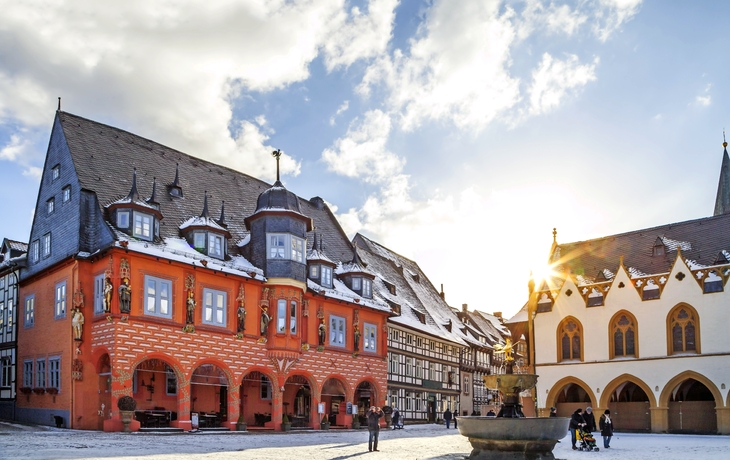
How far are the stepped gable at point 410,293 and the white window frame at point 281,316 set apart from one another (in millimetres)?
12592

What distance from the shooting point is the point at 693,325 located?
3903cm

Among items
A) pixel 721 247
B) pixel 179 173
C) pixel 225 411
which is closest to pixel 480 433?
pixel 225 411

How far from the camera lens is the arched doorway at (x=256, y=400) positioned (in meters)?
36.2

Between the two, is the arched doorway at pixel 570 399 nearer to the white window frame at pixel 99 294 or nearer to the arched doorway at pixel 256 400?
the arched doorway at pixel 256 400

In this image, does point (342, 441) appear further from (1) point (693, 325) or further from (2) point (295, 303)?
(1) point (693, 325)

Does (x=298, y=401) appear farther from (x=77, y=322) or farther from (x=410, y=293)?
(x=410, y=293)

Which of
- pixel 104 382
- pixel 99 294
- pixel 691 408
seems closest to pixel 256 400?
pixel 104 382

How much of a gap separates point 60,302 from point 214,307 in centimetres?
635

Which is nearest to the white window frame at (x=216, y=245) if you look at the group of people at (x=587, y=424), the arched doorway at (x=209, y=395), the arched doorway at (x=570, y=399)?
the arched doorway at (x=209, y=395)

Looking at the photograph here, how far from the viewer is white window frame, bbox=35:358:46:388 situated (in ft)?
105

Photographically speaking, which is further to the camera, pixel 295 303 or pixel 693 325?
pixel 693 325

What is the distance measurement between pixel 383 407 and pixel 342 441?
49.5 feet

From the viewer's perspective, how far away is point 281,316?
36062mm

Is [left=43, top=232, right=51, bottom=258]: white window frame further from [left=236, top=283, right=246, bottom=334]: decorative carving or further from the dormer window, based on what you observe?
the dormer window
